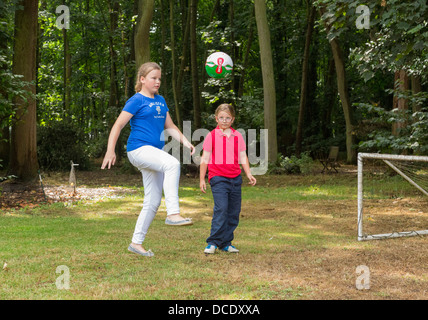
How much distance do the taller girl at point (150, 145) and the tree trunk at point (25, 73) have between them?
9686mm

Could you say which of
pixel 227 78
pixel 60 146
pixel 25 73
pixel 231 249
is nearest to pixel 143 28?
pixel 25 73

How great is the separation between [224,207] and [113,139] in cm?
162

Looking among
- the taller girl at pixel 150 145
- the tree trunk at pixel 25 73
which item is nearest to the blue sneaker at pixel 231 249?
the taller girl at pixel 150 145

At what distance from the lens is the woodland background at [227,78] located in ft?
35.9

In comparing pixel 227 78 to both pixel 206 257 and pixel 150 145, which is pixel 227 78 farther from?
pixel 150 145

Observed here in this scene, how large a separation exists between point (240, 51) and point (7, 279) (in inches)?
1188

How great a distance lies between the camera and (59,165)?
69.0ft

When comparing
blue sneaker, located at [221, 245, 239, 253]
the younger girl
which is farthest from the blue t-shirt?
blue sneaker, located at [221, 245, 239, 253]

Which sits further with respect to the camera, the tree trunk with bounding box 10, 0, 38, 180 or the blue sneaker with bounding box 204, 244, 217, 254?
the tree trunk with bounding box 10, 0, 38, 180

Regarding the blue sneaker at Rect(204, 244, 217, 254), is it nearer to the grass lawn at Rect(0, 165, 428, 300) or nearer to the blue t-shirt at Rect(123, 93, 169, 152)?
the grass lawn at Rect(0, 165, 428, 300)

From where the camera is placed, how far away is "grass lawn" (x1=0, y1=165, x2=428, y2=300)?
4.62 m

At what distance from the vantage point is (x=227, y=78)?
22234 millimetres

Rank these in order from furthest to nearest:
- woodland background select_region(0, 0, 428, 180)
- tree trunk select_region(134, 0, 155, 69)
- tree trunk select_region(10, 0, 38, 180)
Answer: tree trunk select_region(134, 0, 155, 69), tree trunk select_region(10, 0, 38, 180), woodland background select_region(0, 0, 428, 180)
